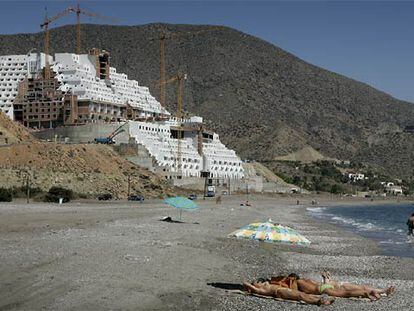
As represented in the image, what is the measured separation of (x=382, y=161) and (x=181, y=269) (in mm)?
183852

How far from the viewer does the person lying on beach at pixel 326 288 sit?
14.6 metres

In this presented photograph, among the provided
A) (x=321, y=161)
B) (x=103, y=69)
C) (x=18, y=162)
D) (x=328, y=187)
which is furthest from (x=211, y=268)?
(x=321, y=161)

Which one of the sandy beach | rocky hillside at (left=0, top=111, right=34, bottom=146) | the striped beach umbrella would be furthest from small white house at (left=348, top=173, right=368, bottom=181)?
the striped beach umbrella

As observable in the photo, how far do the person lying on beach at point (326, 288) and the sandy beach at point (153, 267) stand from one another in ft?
0.75

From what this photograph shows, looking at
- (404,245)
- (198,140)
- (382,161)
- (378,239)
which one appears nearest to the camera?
(404,245)

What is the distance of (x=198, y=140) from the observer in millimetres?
96062

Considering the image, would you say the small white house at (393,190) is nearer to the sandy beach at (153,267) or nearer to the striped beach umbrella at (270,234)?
the sandy beach at (153,267)

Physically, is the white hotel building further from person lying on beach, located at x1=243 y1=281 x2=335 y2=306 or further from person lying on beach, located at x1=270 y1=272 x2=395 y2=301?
person lying on beach, located at x1=243 y1=281 x2=335 y2=306

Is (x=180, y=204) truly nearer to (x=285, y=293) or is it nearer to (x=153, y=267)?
(x=153, y=267)

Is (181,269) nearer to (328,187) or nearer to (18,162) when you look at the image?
(18,162)

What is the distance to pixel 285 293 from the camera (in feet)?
46.6

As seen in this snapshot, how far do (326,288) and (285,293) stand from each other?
1.14 meters

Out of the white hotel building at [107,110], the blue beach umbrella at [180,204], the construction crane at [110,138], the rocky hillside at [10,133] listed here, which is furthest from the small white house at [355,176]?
the blue beach umbrella at [180,204]

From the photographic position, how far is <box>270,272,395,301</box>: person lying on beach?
14562mm
